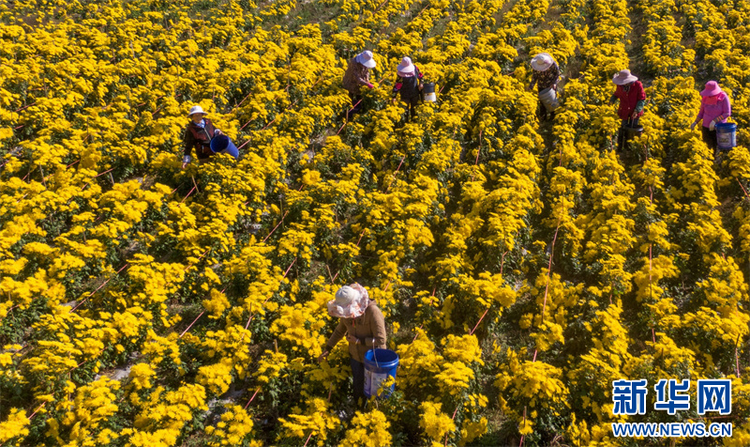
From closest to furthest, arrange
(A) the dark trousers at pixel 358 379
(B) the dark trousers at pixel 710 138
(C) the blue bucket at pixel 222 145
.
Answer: (A) the dark trousers at pixel 358 379
(C) the blue bucket at pixel 222 145
(B) the dark trousers at pixel 710 138

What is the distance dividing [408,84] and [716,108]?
552 centimetres

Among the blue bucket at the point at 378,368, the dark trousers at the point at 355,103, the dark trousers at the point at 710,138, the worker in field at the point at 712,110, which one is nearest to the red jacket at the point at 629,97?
the worker in field at the point at 712,110

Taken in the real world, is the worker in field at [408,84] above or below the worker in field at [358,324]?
above

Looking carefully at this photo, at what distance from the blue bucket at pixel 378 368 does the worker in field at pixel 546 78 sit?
7546mm

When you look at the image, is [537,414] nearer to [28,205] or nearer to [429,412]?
[429,412]

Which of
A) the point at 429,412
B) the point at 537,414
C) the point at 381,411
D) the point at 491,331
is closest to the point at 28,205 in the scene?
the point at 381,411

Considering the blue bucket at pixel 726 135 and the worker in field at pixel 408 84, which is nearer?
the blue bucket at pixel 726 135

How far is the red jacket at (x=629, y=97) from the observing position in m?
9.16

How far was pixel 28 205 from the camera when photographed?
21.4ft

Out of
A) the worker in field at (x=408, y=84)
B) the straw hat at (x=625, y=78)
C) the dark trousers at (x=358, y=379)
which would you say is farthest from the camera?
the worker in field at (x=408, y=84)

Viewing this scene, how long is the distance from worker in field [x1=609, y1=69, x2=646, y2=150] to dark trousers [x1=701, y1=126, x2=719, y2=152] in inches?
42.8

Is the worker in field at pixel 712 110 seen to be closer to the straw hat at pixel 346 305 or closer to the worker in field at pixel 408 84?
the worker in field at pixel 408 84

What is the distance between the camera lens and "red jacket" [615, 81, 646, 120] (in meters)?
9.16

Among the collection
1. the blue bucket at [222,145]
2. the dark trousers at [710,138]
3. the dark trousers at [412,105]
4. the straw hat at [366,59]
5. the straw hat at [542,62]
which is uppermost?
the straw hat at [366,59]
